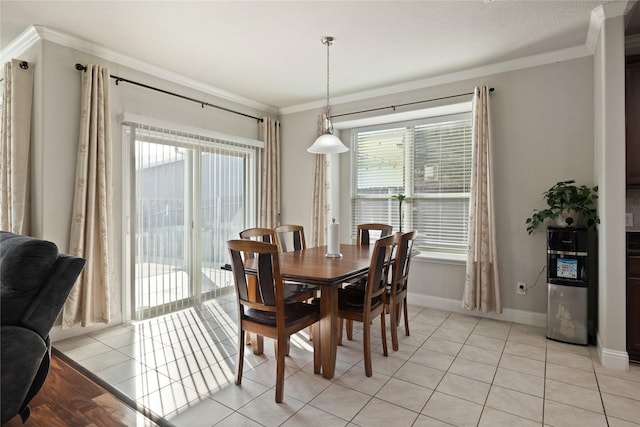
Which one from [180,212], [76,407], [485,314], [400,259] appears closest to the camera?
[76,407]

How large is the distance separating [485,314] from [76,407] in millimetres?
3656

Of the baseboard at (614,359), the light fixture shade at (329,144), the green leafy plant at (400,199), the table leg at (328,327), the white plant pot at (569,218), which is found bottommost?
the baseboard at (614,359)

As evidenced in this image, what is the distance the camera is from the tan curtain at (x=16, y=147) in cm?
298

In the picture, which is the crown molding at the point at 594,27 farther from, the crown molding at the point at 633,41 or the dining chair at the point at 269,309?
the dining chair at the point at 269,309

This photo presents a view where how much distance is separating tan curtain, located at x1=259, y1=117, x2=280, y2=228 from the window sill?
2146mm

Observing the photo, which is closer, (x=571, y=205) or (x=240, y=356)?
(x=240, y=356)

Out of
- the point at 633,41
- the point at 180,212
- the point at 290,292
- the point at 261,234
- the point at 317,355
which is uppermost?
the point at 633,41

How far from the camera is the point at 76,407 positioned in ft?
6.81

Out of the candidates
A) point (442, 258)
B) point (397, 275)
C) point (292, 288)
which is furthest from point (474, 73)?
point (292, 288)

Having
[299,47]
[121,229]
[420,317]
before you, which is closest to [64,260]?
[121,229]

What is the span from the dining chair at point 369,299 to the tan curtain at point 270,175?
2.37 meters

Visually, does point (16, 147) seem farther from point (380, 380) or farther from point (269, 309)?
point (380, 380)

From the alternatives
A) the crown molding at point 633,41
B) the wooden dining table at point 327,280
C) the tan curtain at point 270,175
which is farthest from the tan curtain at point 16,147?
the crown molding at point 633,41

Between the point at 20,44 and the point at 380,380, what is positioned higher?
the point at 20,44
